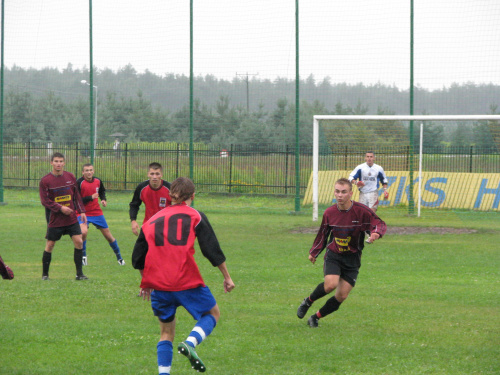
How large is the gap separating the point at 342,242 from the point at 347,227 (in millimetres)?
201

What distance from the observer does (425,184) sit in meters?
23.2

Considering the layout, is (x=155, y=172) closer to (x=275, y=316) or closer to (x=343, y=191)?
(x=275, y=316)

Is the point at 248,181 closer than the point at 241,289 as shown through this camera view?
No

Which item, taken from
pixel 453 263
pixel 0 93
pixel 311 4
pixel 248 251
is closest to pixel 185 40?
pixel 311 4

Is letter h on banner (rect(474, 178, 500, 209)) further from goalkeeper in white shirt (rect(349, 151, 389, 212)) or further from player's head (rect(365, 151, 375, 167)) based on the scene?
player's head (rect(365, 151, 375, 167))

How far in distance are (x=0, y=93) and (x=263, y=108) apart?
10.0m

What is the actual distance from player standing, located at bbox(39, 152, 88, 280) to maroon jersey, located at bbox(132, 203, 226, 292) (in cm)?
587

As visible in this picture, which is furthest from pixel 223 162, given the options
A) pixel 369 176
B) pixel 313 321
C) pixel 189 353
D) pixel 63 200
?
pixel 189 353

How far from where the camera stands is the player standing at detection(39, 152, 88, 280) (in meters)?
11.4

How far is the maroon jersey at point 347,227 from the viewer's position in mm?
8297

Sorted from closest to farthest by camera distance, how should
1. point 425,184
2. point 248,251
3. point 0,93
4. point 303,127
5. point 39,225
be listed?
point 248,251, point 39,225, point 425,184, point 303,127, point 0,93

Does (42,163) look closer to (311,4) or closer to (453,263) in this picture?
(311,4)

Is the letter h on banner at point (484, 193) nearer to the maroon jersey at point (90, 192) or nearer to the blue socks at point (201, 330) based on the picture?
the maroon jersey at point (90, 192)

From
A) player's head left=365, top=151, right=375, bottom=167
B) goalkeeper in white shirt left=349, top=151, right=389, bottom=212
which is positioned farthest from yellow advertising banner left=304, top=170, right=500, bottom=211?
player's head left=365, top=151, right=375, bottom=167
